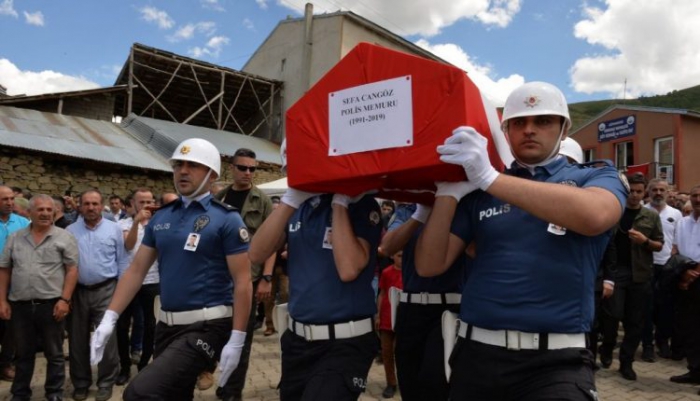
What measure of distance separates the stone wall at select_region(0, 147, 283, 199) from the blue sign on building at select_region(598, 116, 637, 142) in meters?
21.4

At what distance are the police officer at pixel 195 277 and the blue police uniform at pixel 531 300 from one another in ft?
5.60

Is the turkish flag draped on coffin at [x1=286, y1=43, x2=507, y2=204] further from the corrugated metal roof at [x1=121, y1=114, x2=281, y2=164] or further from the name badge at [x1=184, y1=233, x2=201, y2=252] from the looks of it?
the corrugated metal roof at [x1=121, y1=114, x2=281, y2=164]

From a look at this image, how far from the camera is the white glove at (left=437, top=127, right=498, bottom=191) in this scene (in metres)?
2.04

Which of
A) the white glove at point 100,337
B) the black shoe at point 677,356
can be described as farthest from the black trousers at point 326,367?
the black shoe at point 677,356

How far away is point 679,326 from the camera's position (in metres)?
6.27

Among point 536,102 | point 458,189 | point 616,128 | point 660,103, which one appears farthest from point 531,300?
point 660,103

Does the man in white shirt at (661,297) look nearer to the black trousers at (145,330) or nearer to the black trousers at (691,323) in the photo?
the black trousers at (691,323)

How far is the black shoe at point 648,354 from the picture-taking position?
22.8 ft

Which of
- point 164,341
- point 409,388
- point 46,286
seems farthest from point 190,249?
point 46,286

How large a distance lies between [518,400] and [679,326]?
5318 mm

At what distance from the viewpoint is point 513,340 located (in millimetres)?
2168

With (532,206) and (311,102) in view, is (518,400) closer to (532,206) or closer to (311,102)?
(532,206)

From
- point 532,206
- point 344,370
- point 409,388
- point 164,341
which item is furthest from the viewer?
point 409,388

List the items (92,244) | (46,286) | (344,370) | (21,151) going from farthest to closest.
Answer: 1. (21,151)
2. (92,244)
3. (46,286)
4. (344,370)
